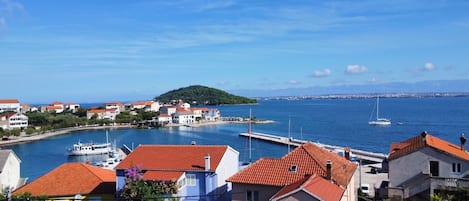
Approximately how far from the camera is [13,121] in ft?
363

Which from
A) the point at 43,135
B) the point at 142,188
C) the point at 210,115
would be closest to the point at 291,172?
the point at 142,188

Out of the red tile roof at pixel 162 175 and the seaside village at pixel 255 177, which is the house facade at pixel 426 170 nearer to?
the seaside village at pixel 255 177

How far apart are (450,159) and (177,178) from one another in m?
11.6

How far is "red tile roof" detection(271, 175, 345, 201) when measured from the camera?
51.1 ft

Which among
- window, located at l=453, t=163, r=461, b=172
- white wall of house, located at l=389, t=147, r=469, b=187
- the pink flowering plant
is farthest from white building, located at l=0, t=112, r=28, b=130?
window, located at l=453, t=163, r=461, b=172

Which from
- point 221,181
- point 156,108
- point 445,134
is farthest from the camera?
point 156,108

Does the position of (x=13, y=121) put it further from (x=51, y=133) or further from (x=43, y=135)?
(x=43, y=135)

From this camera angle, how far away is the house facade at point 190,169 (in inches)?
829

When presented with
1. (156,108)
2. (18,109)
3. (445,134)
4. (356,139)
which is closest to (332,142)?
(356,139)

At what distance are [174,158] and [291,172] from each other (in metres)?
6.12

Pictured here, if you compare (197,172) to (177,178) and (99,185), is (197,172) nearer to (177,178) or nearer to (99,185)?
(177,178)

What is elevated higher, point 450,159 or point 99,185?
point 450,159

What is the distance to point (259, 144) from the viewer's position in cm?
7538

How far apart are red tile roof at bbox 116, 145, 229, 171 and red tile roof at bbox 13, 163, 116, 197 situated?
1888 mm
